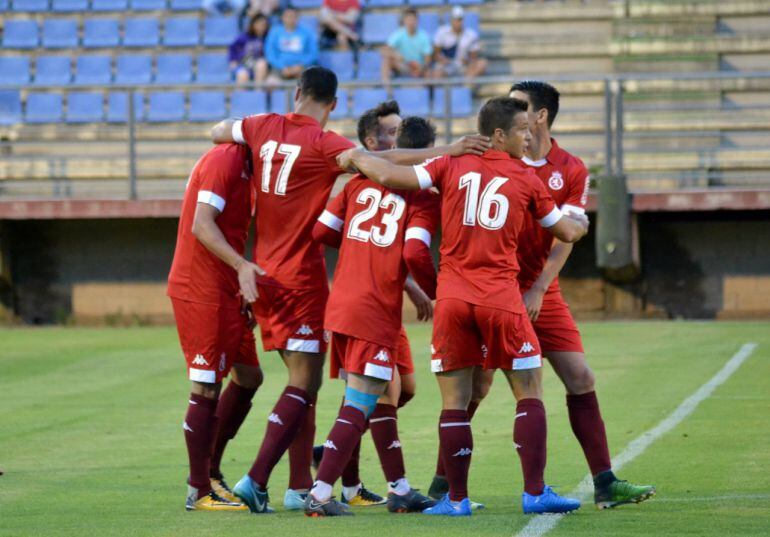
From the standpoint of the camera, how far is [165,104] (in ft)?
Answer: 67.3

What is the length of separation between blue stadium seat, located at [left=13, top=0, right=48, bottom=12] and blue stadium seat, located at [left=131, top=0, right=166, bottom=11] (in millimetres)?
1480

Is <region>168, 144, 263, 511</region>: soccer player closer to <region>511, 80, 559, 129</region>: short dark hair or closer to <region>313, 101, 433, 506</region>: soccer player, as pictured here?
<region>313, 101, 433, 506</region>: soccer player

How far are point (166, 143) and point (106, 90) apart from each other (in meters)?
1.12

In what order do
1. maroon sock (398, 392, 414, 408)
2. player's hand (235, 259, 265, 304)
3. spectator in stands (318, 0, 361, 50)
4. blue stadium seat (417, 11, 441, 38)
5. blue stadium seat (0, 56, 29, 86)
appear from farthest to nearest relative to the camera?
blue stadium seat (0, 56, 29, 86) < blue stadium seat (417, 11, 441, 38) < spectator in stands (318, 0, 361, 50) < maroon sock (398, 392, 414, 408) < player's hand (235, 259, 265, 304)

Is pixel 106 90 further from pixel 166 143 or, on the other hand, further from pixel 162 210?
pixel 162 210

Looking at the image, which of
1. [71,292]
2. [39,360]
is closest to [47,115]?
[71,292]

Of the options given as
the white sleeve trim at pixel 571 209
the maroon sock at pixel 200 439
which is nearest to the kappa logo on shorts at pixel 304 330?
the maroon sock at pixel 200 439

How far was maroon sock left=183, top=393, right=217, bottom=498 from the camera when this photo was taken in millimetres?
7125

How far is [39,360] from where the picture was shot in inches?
589

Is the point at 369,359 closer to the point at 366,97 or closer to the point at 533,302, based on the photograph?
the point at 533,302

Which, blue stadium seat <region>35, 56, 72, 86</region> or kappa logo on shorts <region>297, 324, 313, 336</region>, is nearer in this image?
kappa logo on shorts <region>297, 324, 313, 336</region>

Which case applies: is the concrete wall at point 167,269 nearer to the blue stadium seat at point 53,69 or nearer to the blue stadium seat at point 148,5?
the blue stadium seat at point 53,69

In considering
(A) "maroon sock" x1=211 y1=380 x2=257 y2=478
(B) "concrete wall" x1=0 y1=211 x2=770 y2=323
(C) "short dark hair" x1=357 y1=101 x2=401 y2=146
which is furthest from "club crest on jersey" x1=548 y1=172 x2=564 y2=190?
(B) "concrete wall" x1=0 y1=211 x2=770 y2=323

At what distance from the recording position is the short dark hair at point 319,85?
279 inches
